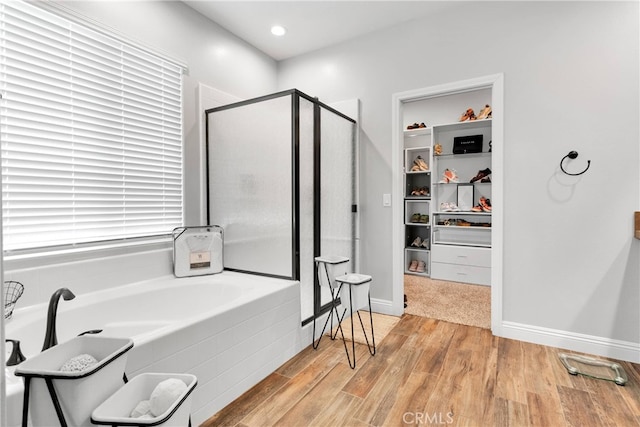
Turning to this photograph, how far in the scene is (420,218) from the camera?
4.71m

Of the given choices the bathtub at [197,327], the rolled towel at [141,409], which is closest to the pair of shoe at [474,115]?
the bathtub at [197,327]

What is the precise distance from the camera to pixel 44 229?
182 cm

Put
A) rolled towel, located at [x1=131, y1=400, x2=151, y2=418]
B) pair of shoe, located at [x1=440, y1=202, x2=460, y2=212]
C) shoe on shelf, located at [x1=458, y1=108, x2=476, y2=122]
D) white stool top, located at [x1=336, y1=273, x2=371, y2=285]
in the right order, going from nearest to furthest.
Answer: rolled towel, located at [x1=131, y1=400, x2=151, y2=418], white stool top, located at [x1=336, y1=273, x2=371, y2=285], shoe on shelf, located at [x1=458, y1=108, x2=476, y2=122], pair of shoe, located at [x1=440, y1=202, x2=460, y2=212]

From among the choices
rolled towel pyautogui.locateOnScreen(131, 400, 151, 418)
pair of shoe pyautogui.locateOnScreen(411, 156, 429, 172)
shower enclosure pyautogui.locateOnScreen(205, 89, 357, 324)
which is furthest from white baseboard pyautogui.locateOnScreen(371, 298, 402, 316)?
rolled towel pyautogui.locateOnScreen(131, 400, 151, 418)

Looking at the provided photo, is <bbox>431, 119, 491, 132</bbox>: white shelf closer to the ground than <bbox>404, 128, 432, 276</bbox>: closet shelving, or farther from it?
farther from it

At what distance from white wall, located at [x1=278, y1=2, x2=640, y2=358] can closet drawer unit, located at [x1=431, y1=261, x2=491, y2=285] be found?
164 cm

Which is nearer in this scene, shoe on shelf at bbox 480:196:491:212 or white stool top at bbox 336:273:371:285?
white stool top at bbox 336:273:371:285

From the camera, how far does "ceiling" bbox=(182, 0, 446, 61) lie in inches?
103

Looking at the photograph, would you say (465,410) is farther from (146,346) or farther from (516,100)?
(516,100)

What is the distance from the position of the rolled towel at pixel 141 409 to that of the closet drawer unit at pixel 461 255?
13.0 ft

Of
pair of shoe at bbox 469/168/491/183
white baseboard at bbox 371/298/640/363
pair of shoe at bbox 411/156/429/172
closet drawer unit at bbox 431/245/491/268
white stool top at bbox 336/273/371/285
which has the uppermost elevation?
pair of shoe at bbox 411/156/429/172

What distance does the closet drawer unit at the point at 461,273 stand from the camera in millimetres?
4043

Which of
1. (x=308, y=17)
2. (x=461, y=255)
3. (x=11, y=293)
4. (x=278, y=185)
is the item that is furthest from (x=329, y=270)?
(x=461, y=255)

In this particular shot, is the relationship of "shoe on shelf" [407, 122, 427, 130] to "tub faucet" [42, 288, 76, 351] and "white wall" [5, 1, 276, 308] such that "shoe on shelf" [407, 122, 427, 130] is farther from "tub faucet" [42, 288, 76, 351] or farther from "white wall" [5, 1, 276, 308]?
"tub faucet" [42, 288, 76, 351]
